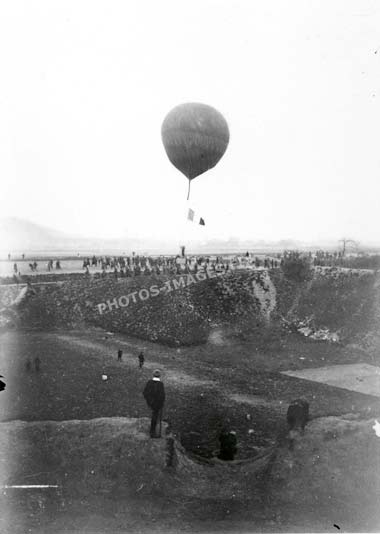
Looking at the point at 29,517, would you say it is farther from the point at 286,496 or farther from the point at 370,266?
the point at 370,266

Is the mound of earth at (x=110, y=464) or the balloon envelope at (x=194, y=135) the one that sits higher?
the balloon envelope at (x=194, y=135)

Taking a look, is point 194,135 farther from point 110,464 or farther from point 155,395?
point 110,464

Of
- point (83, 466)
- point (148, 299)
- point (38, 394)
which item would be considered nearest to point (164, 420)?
point (83, 466)

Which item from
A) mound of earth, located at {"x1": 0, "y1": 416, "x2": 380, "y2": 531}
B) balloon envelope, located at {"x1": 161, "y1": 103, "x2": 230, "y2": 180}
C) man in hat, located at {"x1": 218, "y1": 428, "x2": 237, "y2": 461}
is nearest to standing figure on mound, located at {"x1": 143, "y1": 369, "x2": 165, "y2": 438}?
mound of earth, located at {"x1": 0, "y1": 416, "x2": 380, "y2": 531}

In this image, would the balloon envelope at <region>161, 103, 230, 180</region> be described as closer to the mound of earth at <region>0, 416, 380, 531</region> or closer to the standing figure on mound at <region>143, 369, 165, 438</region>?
the standing figure on mound at <region>143, 369, 165, 438</region>

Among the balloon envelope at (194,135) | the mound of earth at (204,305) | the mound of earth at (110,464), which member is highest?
the balloon envelope at (194,135)

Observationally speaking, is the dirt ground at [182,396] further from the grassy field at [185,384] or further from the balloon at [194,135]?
the balloon at [194,135]

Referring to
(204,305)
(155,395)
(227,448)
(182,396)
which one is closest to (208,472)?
(227,448)

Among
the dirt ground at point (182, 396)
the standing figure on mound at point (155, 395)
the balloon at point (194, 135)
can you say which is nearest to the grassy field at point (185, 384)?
the dirt ground at point (182, 396)
